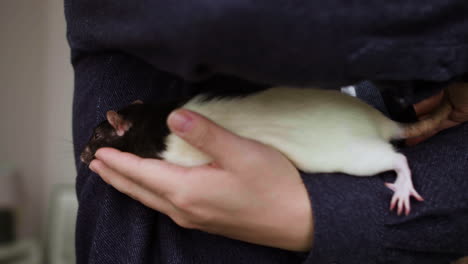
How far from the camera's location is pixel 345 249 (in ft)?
2.08

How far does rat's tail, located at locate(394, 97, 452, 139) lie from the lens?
77 centimetres

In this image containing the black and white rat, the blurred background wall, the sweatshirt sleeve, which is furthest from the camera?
the blurred background wall

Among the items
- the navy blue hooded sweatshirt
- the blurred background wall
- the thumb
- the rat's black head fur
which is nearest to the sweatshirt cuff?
the navy blue hooded sweatshirt

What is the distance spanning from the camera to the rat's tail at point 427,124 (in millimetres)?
767

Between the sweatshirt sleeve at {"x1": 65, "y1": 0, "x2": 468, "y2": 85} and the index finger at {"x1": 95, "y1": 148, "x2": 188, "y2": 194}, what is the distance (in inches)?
6.5

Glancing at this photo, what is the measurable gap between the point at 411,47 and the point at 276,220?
0.98 feet

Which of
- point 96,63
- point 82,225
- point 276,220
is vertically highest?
point 96,63

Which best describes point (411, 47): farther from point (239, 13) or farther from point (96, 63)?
point (96, 63)

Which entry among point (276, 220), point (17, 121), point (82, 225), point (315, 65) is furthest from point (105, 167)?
point (17, 121)

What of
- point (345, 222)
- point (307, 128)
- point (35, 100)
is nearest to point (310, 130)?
point (307, 128)

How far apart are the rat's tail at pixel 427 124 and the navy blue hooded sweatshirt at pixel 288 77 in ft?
0.19

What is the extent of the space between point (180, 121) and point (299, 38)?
0.20 m

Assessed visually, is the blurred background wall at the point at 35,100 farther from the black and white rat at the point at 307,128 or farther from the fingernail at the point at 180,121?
the fingernail at the point at 180,121

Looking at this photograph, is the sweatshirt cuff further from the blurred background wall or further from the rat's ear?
the blurred background wall
